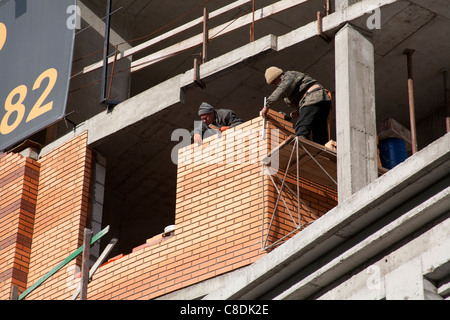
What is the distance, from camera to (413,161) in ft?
36.9

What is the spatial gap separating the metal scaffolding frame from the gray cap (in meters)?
1.40

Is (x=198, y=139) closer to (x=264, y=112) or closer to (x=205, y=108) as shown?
(x=205, y=108)

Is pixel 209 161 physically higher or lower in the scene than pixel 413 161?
higher


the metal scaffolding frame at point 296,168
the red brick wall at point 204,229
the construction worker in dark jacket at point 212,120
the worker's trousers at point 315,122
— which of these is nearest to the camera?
the metal scaffolding frame at point 296,168

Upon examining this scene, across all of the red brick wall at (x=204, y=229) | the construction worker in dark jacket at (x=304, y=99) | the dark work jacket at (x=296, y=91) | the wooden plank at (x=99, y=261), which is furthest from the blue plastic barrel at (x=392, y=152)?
the wooden plank at (x=99, y=261)

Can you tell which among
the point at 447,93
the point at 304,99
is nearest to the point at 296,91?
the point at 304,99

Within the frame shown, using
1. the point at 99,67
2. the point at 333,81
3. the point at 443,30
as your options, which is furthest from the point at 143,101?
→ the point at 443,30

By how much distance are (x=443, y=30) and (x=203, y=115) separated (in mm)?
3203

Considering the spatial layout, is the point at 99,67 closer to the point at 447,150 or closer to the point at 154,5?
the point at 154,5

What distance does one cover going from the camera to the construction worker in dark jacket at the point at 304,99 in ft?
49.3

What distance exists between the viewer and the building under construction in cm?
1170

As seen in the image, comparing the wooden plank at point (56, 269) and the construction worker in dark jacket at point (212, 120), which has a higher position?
the construction worker in dark jacket at point (212, 120)

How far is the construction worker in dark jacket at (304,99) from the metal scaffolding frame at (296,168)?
0.95 ft

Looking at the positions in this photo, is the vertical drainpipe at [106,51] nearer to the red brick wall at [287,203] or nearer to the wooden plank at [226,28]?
the wooden plank at [226,28]
